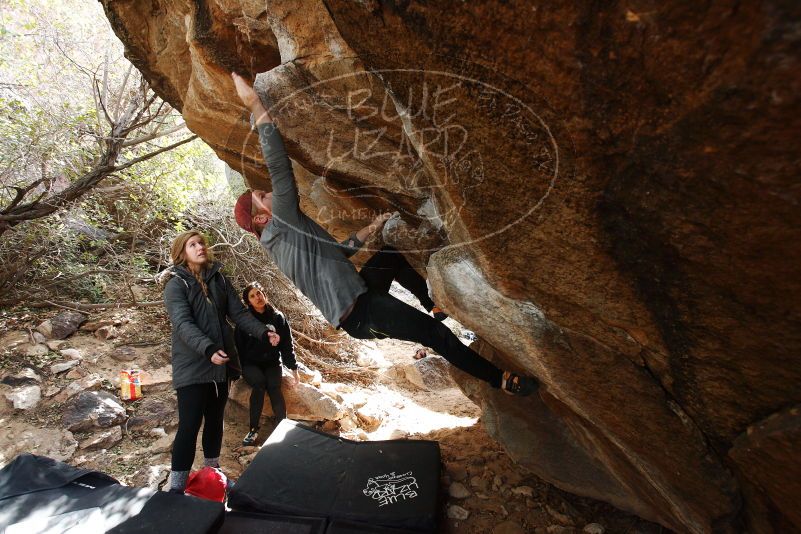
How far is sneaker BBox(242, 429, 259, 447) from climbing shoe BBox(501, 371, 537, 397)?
2963mm

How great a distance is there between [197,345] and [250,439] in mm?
2054

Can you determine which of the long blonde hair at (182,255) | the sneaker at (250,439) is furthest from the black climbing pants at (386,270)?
the sneaker at (250,439)

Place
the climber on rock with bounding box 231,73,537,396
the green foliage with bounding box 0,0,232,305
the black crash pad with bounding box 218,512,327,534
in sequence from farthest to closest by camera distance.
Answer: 1. the green foliage with bounding box 0,0,232,305
2. the black crash pad with bounding box 218,512,327,534
3. the climber on rock with bounding box 231,73,537,396

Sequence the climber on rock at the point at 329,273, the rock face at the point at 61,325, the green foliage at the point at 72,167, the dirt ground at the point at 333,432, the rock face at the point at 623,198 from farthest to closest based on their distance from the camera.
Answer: the rock face at the point at 61,325 → the green foliage at the point at 72,167 → the dirt ground at the point at 333,432 → the climber on rock at the point at 329,273 → the rock face at the point at 623,198

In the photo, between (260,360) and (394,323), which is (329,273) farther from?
(260,360)

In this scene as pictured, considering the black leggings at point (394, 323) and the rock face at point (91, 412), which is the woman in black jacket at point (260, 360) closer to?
the rock face at point (91, 412)

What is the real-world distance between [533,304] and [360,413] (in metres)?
3.80

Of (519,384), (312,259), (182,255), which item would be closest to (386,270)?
(312,259)

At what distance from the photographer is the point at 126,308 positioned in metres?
6.59

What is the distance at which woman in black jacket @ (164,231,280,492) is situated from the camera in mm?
2967

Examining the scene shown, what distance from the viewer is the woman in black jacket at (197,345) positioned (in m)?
2.97

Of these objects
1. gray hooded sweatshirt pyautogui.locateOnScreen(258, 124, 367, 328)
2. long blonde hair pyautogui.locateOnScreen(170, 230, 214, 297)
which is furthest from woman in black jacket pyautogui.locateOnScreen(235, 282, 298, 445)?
gray hooded sweatshirt pyautogui.locateOnScreen(258, 124, 367, 328)

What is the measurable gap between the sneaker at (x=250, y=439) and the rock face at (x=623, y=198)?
3092 millimetres

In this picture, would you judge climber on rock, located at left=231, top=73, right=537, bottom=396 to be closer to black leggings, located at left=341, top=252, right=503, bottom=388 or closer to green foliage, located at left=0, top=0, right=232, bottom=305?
black leggings, located at left=341, top=252, right=503, bottom=388
